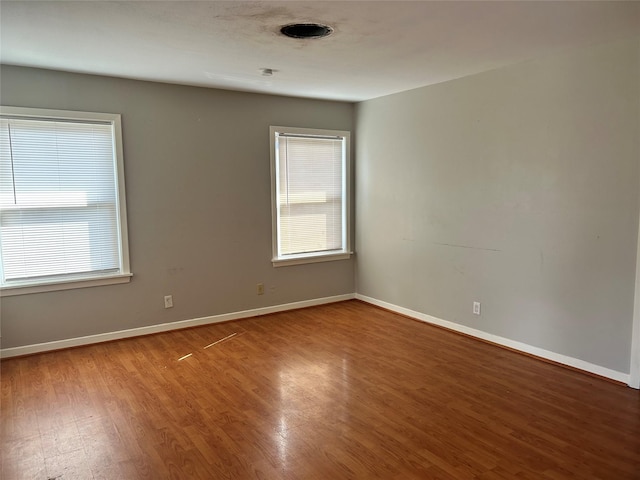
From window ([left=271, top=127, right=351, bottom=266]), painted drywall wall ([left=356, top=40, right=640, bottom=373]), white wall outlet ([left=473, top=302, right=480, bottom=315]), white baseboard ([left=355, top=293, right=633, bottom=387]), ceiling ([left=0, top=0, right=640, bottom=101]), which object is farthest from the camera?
window ([left=271, top=127, right=351, bottom=266])

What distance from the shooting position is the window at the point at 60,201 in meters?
3.71

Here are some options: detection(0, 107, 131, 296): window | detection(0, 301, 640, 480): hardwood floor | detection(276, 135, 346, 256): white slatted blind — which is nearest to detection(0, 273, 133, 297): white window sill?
detection(0, 107, 131, 296): window

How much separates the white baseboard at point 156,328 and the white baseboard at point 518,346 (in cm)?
83

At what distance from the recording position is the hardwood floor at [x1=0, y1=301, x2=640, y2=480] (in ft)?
7.56

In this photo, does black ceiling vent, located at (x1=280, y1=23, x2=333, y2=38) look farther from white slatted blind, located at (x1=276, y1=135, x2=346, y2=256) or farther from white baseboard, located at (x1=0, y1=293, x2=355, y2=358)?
white baseboard, located at (x1=0, y1=293, x2=355, y2=358)

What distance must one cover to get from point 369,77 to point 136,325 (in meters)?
3.16

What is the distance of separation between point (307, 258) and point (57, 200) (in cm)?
257

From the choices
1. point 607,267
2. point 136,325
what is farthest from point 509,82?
point 136,325

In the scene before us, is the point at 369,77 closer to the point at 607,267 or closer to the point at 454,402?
the point at 607,267

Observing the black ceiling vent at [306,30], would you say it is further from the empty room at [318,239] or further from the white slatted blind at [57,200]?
the white slatted blind at [57,200]

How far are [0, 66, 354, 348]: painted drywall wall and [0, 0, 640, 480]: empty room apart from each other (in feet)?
0.07

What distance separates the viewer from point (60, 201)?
388 cm

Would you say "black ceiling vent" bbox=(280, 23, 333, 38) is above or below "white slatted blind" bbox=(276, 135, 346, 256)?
above

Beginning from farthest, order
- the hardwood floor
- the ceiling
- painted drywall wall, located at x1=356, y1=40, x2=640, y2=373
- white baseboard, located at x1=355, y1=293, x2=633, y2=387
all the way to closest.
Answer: white baseboard, located at x1=355, y1=293, x2=633, y2=387, painted drywall wall, located at x1=356, y1=40, x2=640, y2=373, the ceiling, the hardwood floor
